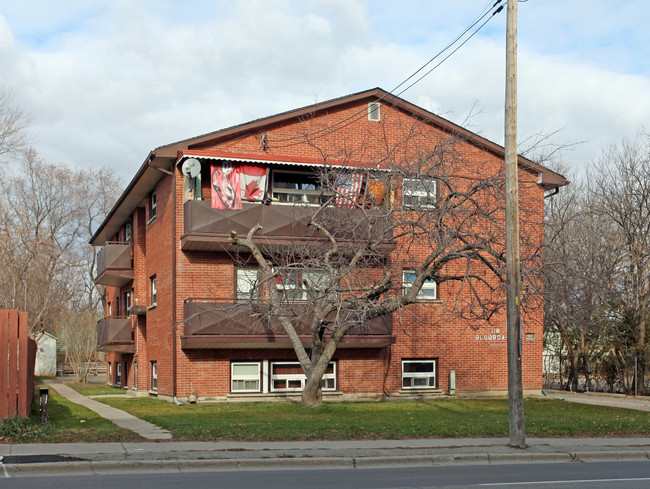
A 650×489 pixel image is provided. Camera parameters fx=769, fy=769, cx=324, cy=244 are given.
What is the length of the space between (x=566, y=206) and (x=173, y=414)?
2538cm

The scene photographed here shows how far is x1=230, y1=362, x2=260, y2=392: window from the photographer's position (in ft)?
80.1

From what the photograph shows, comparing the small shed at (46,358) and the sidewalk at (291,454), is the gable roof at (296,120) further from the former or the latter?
the small shed at (46,358)

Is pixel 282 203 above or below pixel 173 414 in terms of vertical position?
above

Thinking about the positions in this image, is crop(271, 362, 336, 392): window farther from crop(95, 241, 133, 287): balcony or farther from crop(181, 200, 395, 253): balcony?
crop(95, 241, 133, 287): balcony

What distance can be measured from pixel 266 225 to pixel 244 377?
506cm

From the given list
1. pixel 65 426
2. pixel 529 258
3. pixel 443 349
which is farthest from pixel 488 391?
pixel 65 426

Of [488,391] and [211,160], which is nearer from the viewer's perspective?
[211,160]

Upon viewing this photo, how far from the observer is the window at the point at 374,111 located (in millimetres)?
26094

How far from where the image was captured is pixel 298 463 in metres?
12.5

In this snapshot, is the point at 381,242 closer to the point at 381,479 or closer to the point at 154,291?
the point at 381,479

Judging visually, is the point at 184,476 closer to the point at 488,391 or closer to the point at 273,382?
the point at 273,382

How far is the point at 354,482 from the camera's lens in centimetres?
1092

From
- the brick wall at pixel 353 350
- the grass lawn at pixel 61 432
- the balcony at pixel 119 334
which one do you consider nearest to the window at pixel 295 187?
the brick wall at pixel 353 350

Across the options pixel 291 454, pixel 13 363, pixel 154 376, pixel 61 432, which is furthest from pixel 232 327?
pixel 291 454
